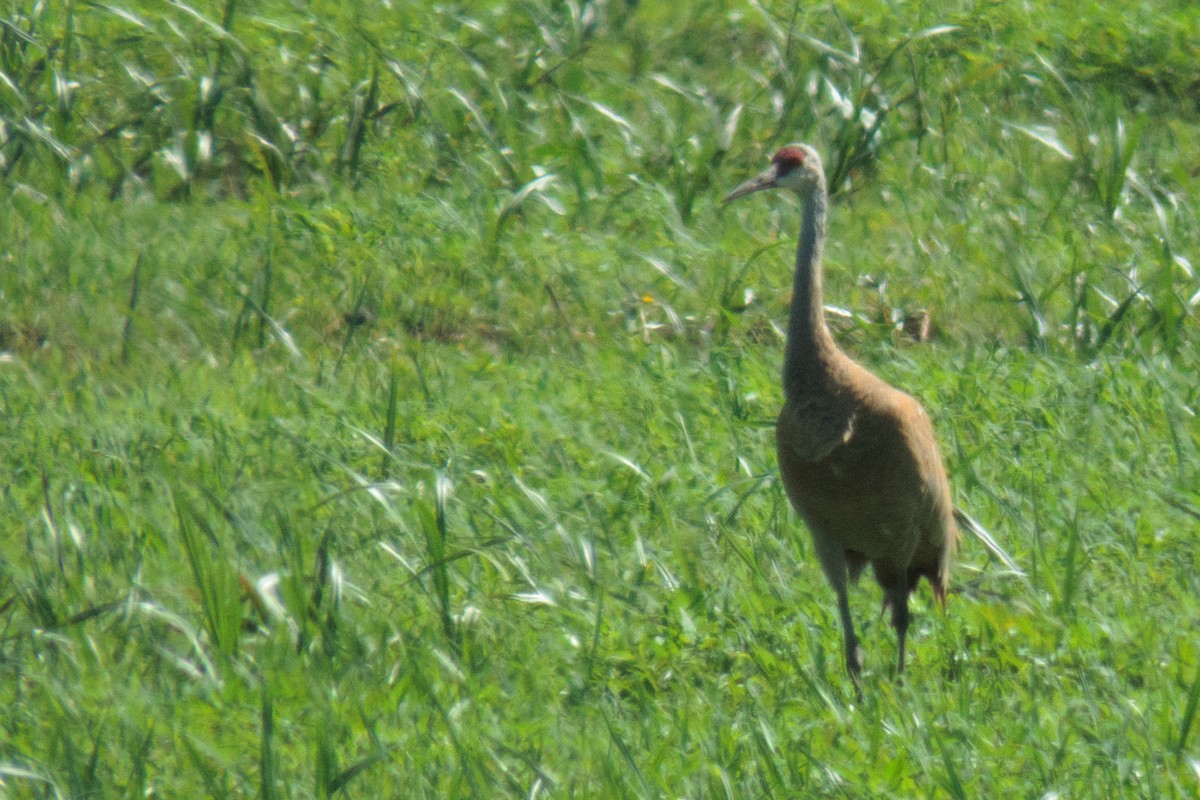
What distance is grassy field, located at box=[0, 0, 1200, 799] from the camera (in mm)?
4227

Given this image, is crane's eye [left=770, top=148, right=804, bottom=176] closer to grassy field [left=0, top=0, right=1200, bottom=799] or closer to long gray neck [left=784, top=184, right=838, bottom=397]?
long gray neck [left=784, top=184, right=838, bottom=397]

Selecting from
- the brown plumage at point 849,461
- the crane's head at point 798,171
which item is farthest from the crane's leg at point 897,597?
the crane's head at point 798,171

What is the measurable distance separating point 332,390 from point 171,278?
3.23ft

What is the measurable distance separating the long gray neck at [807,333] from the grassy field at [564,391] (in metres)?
0.49

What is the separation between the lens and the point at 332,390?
20.5 feet

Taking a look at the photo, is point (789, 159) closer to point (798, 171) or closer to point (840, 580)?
point (798, 171)

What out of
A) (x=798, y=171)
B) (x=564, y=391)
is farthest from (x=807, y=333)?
(x=564, y=391)

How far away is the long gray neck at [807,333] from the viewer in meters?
4.85

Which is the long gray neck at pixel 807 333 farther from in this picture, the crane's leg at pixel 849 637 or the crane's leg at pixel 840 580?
the crane's leg at pixel 849 637

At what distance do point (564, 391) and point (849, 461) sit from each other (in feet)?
5.88

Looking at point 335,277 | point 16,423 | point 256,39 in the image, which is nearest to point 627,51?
point 256,39

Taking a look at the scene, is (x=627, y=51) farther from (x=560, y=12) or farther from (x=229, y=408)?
(x=229, y=408)

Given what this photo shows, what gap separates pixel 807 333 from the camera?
16.0 ft

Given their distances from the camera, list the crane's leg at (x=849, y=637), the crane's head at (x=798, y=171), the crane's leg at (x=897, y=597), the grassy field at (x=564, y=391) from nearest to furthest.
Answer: the grassy field at (x=564, y=391)
the crane's leg at (x=849, y=637)
the crane's leg at (x=897, y=597)
the crane's head at (x=798, y=171)
